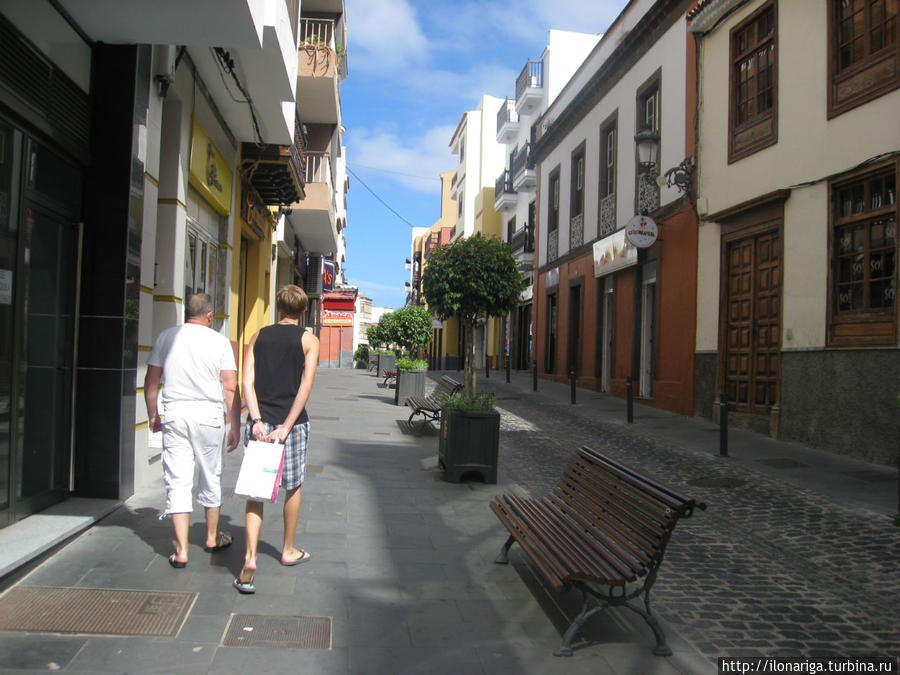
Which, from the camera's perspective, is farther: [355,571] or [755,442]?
[755,442]

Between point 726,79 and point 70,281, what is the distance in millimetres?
11974

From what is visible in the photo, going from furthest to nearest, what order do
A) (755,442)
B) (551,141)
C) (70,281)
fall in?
(551,141) → (755,442) → (70,281)

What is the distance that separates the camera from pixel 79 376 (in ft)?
19.7

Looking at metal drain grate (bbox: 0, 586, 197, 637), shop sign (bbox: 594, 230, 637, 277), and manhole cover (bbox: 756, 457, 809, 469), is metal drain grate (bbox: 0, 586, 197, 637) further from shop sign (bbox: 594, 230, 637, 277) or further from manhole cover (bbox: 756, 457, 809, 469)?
shop sign (bbox: 594, 230, 637, 277)

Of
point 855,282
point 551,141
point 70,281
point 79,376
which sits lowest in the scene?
point 79,376

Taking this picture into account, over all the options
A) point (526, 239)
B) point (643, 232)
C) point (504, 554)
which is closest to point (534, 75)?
point (526, 239)

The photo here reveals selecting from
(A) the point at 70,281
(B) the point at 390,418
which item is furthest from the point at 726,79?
(A) the point at 70,281

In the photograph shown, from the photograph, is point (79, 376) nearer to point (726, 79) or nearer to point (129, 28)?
point (129, 28)

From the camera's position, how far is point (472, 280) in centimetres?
1443

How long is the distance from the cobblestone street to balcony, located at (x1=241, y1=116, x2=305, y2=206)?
6.10 m

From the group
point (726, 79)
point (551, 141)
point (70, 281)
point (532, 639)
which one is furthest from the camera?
point (551, 141)

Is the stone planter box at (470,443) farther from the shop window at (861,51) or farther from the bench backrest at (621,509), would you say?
the shop window at (861,51)

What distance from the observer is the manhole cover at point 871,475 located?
8.55m

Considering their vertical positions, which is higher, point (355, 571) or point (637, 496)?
point (637, 496)
